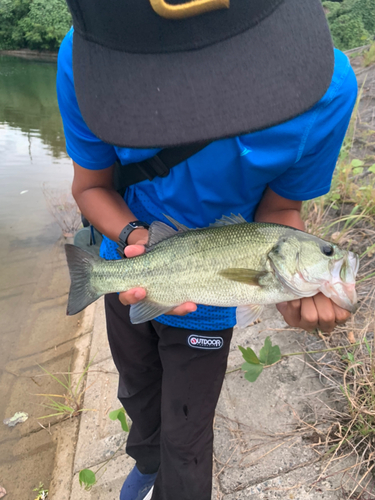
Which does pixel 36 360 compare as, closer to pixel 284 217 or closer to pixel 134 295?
pixel 134 295

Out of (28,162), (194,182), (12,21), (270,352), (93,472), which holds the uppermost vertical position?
(12,21)

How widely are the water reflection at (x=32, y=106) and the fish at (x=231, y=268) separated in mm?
10125

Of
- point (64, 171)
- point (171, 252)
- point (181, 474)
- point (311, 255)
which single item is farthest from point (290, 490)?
point (64, 171)

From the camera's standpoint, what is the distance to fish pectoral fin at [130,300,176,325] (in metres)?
1.56

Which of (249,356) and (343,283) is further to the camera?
(249,356)

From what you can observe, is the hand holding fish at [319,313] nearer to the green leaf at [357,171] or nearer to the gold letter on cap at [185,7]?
the gold letter on cap at [185,7]

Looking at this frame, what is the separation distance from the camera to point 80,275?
5.78 ft

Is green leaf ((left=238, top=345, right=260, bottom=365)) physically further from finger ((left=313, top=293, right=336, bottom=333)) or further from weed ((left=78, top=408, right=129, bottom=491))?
weed ((left=78, top=408, right=129, bottom=491))

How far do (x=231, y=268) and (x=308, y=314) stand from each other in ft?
1.36

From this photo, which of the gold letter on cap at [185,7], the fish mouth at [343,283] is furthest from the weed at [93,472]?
the gold letter on cap at [185,7]

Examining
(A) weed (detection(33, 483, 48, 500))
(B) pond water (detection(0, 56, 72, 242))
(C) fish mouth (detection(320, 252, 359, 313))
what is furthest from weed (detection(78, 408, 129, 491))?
(B) pond water (detection(0, 56, 72, 242))

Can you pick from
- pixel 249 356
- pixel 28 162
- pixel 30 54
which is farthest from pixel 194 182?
pixel 30 54

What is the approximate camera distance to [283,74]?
96 cm

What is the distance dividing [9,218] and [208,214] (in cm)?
648
